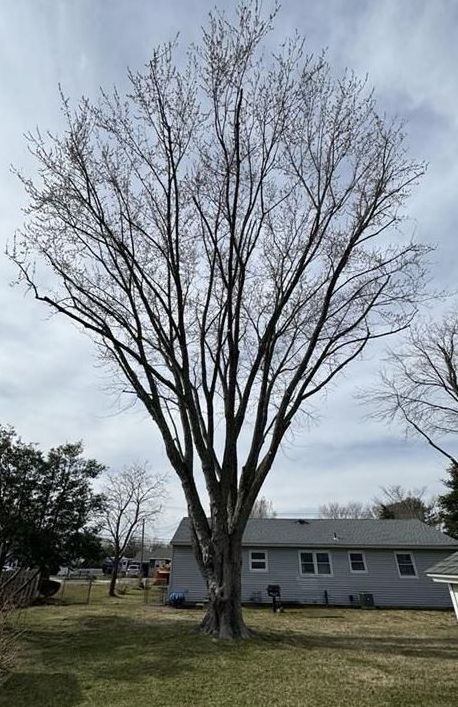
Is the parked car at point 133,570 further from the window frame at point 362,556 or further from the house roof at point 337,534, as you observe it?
the window frame at point 362,556

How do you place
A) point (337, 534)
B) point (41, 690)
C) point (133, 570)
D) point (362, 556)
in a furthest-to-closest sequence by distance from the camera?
point (133, 570) < point (337, 534) < point (362, 556) < point (41, 690)

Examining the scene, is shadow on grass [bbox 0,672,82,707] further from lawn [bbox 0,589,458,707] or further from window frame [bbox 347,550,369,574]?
window frame [bbox 347,550,369,574]

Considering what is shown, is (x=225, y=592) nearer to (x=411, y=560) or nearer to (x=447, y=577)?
(x=447, y=577)

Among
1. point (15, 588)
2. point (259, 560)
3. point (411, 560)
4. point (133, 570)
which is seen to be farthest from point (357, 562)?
point (133, 570)

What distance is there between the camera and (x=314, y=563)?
1873cm

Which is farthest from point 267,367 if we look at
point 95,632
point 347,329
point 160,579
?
point 160,579

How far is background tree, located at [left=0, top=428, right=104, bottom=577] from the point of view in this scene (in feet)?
38.5

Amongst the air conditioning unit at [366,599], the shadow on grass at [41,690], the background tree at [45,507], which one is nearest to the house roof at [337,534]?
the air conditioning unit at [366,599]

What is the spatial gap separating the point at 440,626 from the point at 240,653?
7937mm

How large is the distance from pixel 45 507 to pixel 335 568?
12728 millimetres

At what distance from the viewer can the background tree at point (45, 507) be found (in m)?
11.7

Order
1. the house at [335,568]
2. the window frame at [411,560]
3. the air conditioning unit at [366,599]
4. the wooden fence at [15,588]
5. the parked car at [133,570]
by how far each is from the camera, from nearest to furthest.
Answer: the wooden fence at [15,588], the air conditioning unit at [366,599], the house at [335,568], the window frame at [411,560], the parked car at [133,570]

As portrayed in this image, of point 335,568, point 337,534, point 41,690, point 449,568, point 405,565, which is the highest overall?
point 337,534

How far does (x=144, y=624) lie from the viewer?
1139 cm
